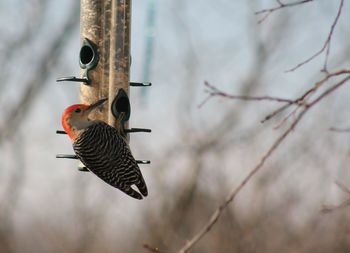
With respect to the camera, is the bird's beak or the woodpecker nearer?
the woodpecker

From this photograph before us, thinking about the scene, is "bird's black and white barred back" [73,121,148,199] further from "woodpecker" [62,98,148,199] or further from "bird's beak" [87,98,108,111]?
"bird's beak" [87,98,108,111]

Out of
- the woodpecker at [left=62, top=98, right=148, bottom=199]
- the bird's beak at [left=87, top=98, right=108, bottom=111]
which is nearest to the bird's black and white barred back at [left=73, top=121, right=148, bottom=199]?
the woodpecker at [left=62, top=98, right=148, bottom=199]

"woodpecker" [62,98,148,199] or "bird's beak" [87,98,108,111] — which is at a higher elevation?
"bird's beak" [87,98,108,111]

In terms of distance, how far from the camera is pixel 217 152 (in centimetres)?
2078

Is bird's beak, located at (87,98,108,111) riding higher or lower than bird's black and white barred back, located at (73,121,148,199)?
higher

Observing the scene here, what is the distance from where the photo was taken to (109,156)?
786 cm

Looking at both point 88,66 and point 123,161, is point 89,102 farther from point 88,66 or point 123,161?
point 123,161

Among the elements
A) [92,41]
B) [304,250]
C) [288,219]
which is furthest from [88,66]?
[304,250]

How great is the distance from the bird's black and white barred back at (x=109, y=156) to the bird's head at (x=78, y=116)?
10 centimetres

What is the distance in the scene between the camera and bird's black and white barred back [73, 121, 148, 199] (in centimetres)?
781

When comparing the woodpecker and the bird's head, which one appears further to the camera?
the bird's head

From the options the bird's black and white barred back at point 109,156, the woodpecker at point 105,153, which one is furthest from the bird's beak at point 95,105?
the bird's black and white barred back at point 109,156

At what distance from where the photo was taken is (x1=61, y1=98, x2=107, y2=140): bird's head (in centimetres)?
796

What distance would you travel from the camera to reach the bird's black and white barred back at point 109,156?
25.6 ft
